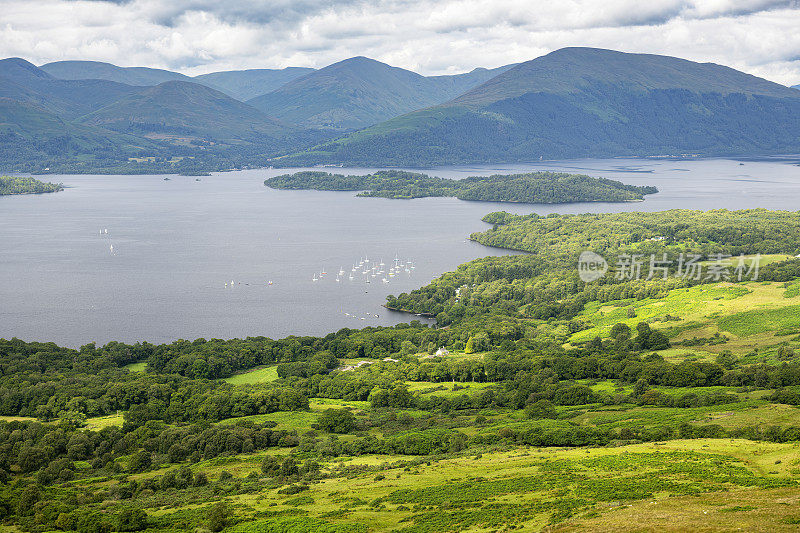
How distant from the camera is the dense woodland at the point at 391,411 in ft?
118

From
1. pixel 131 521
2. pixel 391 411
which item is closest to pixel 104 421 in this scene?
pixel 391 411

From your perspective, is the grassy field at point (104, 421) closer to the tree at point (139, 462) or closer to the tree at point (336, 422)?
the tree at point (139, 462)

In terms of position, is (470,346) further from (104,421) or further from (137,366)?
(104,421)

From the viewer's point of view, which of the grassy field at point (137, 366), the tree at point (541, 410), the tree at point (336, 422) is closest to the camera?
the tree at point (336, 422)

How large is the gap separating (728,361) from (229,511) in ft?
164

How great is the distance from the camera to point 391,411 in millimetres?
62562

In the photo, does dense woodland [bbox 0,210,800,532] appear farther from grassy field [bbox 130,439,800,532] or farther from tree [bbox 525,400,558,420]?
tree [bbox 525,400,558,420]

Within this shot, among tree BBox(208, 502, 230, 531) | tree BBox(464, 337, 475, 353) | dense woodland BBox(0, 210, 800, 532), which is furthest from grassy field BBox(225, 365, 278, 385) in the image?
tree BBox(208, 502, 230, 531)

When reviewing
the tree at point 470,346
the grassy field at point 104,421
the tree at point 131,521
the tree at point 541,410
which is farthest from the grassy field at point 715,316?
the tree at point 131,521

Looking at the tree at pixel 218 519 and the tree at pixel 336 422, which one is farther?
the tree at pixel 336 422

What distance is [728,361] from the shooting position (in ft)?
223

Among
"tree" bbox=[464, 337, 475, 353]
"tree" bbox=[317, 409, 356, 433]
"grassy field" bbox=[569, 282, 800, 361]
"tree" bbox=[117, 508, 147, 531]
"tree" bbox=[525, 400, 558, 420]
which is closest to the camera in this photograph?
"tree" bbox=[117, 508, 147, 531]

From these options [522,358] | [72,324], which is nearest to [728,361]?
[522,358]

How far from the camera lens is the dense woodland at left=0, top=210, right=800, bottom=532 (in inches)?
1417
